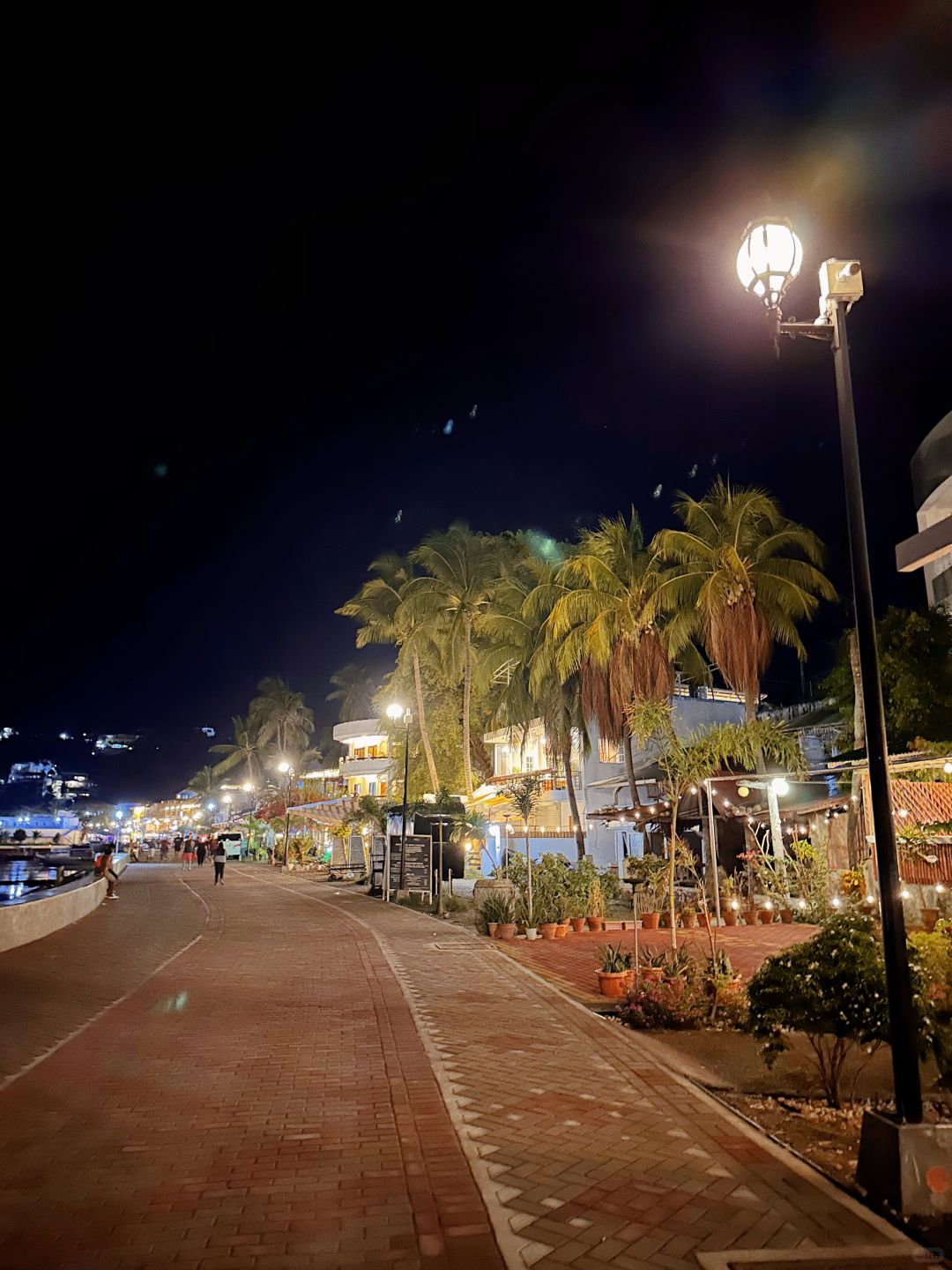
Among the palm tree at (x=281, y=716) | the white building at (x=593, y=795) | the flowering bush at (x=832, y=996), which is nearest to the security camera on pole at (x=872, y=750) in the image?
the flowering bush at (x=832, y=996)

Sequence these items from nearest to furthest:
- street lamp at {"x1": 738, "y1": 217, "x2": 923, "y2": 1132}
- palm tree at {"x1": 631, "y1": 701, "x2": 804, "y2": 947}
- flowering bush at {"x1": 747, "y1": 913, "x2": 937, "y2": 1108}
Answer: street lamp at {"x1": 738, "y1": 217, "x2": 923, "y2": 1132}
flowering bush at {"x1": 747, "y1": 913, "x2": 937, "y2": 1108}
palm tree at {"x1": 631, "y1": 701, "x2": 804, "y2": 947}

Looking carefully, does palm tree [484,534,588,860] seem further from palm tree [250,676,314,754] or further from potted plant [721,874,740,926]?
palm tree [250,676,314,754]

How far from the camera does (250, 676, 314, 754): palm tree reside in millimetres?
82250

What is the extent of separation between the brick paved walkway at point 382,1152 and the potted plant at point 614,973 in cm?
97

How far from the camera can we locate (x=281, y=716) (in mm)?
82312

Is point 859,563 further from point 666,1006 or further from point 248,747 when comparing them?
point 248,747

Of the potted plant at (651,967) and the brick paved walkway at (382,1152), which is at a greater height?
the potted plant at (651,967)

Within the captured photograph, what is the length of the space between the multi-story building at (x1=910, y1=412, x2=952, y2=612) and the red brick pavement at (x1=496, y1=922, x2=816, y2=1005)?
1002cm

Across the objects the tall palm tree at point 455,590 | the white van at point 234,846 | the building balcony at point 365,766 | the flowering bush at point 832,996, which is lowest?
the white van at point 234,846

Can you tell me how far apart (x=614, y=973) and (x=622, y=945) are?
3133 mm

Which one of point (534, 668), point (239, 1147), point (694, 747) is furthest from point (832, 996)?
point (534, 668)

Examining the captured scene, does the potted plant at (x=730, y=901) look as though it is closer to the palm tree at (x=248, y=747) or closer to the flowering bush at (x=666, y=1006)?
the flowering bush at (x=666, y=1006)

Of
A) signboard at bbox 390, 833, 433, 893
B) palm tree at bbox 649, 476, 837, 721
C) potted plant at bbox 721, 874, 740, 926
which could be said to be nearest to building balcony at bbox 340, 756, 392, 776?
signboard at bbox 390, 833, 433, 893

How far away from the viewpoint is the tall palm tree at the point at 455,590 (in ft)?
121
